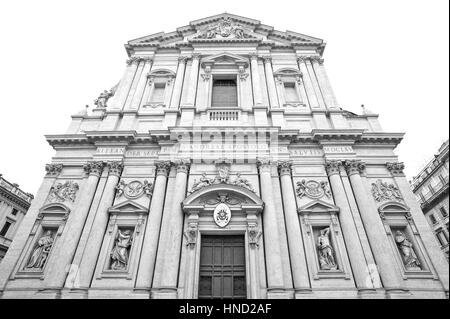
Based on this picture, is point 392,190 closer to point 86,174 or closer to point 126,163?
point 126,163

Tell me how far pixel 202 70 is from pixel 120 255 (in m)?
10.9

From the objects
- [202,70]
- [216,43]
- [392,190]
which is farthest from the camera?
[216,43]

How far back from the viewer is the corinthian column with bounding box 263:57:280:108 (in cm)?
1450

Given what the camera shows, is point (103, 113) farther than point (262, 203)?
Yes

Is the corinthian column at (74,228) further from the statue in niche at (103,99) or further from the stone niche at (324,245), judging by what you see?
the stone niche at (324,245)

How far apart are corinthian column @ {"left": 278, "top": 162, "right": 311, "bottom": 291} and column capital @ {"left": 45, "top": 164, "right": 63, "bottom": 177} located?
9.52m

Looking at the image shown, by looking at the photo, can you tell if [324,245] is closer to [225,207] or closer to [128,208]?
[225,207]

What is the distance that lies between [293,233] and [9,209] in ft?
86.1

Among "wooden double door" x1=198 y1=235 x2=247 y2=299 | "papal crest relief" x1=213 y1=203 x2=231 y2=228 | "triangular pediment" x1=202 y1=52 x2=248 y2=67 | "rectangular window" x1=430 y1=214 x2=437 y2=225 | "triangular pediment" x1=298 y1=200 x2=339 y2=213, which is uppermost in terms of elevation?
"triangular pediment" x1=202 y1=52 x2=248 y2=67

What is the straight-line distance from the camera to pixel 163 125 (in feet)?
44.5

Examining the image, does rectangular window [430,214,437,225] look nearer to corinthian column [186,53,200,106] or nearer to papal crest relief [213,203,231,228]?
papal crest relief [213,203,231,228]

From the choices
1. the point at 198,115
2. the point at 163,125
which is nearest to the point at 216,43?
the point at 198,115

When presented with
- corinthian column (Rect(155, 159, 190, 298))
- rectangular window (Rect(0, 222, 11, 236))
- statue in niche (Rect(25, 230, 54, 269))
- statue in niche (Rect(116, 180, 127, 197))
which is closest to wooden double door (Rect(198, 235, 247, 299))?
corinthian column (Rect(155, 159, 190, 298))

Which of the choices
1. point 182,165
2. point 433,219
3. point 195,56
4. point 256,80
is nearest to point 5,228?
point 182,165
